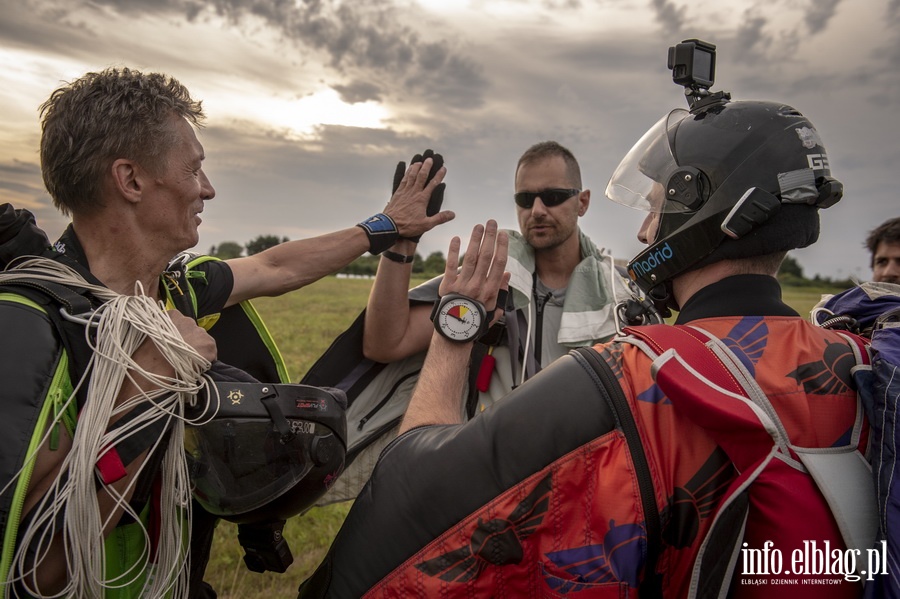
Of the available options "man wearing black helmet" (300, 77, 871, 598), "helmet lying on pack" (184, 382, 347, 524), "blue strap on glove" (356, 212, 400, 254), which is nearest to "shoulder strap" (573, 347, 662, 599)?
"man wearing black helmet" (300, 77, 871, 598)

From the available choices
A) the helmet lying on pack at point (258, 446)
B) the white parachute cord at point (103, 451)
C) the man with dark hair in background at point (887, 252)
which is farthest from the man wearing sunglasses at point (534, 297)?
the man with dark hair in background at point (887, 252)

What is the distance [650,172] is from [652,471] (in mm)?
1269

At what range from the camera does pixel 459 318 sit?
259 cm

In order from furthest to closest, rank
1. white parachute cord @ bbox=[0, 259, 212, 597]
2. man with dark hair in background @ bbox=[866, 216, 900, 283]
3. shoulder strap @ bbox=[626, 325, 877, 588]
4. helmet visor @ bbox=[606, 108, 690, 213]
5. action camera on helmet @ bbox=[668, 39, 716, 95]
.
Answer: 1. man with dark hair in background @ bbox=[866, 216, 900, 283]
2. action camera on helmet @ bbox=[668, 39, 716, 95]
3. helmet visor @ bbox=[606, 108, 690, 213]
4. white parachute cord @ bbox=[0, 259, 212, 597]
5. shoulder strap @ bbox=[626, 325, 877, 588]

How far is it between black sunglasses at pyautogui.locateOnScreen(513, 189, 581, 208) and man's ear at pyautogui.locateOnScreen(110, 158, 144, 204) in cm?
286

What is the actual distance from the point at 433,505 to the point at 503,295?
1640 millimetres

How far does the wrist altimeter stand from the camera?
254cm

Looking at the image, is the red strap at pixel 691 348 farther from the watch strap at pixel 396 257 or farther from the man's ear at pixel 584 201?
the man's ear at pixel 584 201

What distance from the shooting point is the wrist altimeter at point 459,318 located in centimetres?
254

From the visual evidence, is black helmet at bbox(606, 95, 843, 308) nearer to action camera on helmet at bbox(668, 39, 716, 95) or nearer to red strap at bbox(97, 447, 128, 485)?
action camera on helmet at bbox(668, 39, 716, 95)

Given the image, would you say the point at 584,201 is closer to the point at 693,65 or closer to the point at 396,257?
the point at 396,257

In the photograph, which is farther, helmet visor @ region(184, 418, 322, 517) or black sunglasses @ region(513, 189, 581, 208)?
black sunglasses @ region(513, 189, 581, 208)

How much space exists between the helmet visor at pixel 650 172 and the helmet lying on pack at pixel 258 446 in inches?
59.2

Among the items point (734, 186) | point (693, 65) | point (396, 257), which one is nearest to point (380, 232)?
point (396, 257)
